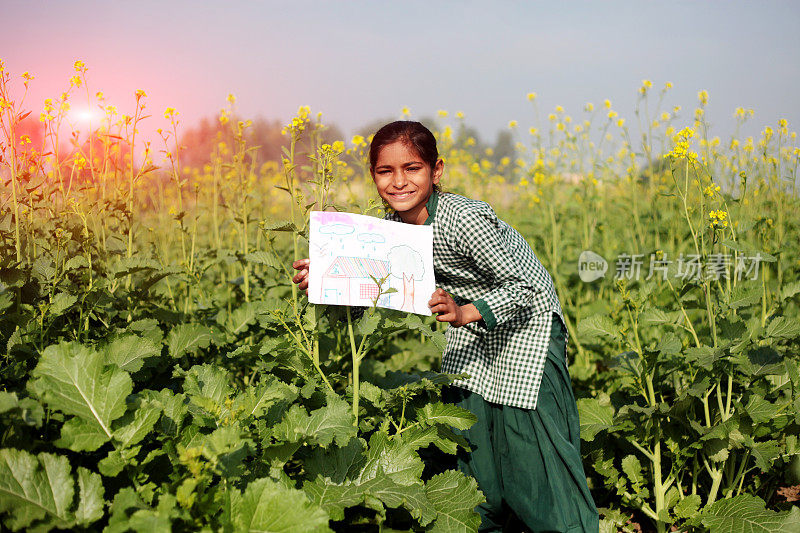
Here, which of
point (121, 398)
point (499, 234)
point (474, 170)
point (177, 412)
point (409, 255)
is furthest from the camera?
point (474, 170)

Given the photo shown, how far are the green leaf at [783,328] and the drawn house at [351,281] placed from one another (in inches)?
59.0

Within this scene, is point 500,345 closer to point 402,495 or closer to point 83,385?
point 402,495

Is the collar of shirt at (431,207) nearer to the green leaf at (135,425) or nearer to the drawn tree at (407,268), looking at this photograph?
the drawn tree at (407,268)

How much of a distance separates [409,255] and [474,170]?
3.64 metres

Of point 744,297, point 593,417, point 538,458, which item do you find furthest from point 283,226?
point 744,297

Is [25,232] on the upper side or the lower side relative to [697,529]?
upper

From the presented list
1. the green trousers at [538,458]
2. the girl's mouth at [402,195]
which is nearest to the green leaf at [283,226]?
the girl's mouth at [402,195]

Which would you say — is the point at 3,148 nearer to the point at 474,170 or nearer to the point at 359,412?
the point at 359,412

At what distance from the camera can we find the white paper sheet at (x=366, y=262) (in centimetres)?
172

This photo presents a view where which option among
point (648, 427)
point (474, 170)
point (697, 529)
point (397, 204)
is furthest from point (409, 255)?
point (474, 170)

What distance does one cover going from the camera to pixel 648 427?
209cm

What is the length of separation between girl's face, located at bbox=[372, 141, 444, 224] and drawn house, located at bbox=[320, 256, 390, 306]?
0.28 m

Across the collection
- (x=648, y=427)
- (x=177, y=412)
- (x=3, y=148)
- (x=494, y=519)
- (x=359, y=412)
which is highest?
(x=3, y=148)

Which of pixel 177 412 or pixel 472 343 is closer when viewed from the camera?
pixel 177 412
